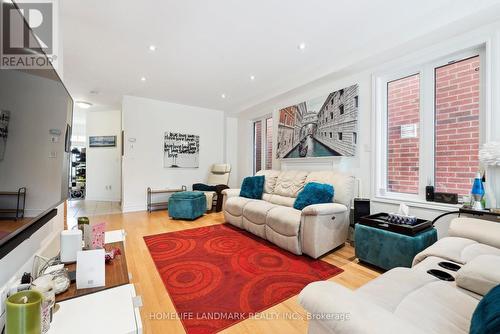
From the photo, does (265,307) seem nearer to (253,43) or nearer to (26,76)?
(26,76)

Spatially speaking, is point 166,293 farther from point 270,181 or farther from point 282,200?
point 270,181

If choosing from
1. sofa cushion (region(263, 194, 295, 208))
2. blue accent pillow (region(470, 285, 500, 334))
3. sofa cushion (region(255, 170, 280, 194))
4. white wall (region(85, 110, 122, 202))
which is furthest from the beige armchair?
blue accent pillow (region(470, 285, 500, 334))

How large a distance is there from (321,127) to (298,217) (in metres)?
1.63

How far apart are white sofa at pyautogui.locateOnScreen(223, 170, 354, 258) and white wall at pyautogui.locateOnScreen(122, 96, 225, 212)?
226 centimetres

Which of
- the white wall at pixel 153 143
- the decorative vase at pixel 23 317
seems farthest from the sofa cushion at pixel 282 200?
the decorative vase at pixel 23 317

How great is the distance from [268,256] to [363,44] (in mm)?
2788

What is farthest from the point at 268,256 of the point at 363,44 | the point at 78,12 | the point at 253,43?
the point at 78,12

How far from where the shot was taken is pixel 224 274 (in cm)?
208

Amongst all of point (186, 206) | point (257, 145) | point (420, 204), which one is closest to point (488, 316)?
point (420, 204)

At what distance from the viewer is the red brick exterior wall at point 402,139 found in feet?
8.63

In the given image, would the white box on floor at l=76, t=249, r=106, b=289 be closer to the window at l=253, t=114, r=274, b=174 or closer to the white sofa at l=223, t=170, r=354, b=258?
the white sofa at l=223, t=170, r=354, b=258

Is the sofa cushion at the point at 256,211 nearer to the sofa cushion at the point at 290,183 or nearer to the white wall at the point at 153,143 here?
the sofa cushion at the point at 290,183

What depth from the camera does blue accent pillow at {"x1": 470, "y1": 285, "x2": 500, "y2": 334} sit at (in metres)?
0.56

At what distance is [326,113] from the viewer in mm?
3367
